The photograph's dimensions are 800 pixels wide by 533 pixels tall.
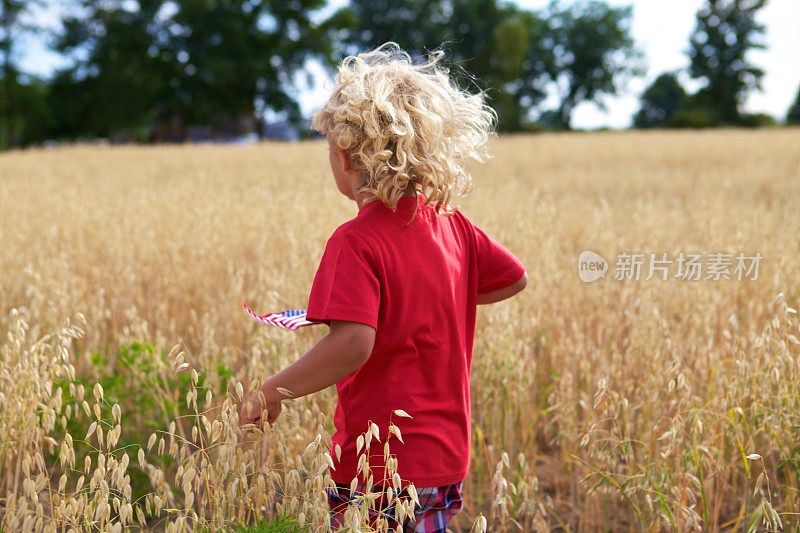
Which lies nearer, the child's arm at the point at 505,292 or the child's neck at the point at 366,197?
the child's neck at the point at 366,197

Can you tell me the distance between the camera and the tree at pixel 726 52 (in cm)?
4631

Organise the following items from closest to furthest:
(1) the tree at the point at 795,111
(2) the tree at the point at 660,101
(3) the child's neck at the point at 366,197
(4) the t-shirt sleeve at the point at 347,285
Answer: (4) the t-shirt sleeve at the point at 347,285 < (3) the child's neck at the point at 366,197 < (1) the tree at the point at 795,111 < (2) the tree at the point at 660,101

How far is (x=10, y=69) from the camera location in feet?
105

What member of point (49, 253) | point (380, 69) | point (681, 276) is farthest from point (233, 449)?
point (49, 253)

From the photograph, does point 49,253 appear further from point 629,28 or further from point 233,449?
point 629,28

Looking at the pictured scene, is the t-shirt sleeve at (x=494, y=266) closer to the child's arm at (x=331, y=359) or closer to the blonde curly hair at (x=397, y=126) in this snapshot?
the blonde curly hair at (x=397, y=126)

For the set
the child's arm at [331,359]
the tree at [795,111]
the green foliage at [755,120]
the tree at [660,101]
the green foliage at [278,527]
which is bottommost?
the green foliage at [278,527]

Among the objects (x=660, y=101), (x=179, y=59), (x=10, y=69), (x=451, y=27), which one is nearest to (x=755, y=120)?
(x=451, y=27)

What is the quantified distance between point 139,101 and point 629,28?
42567 millimetres

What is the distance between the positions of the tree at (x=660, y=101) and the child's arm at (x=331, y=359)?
7011cm

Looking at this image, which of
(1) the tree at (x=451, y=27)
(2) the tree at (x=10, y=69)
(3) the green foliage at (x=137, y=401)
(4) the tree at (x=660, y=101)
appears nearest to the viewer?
(3) the green foliage at (x=137, y=401)

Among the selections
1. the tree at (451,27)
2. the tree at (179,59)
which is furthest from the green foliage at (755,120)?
the tree at (179,59)

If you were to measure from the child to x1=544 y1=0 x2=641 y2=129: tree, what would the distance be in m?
55.9

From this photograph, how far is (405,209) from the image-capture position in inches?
52.7
